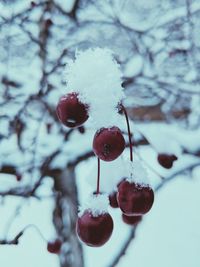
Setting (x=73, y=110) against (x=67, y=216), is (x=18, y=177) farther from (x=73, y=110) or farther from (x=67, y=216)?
(x=73, y=110)

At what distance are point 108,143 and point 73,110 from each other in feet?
0.22

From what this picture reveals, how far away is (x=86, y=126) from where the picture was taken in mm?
1326

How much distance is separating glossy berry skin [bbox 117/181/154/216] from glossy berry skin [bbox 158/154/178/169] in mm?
528

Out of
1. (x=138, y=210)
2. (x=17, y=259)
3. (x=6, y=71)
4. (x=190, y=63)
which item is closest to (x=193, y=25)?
(x=190, y=63)

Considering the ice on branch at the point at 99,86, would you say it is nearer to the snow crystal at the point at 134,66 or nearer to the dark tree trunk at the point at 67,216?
the dark tree trunk at the point at 67,216

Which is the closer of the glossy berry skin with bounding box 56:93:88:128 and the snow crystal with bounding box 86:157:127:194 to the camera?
the glossy berry skin with bounding box 56:93:88:128

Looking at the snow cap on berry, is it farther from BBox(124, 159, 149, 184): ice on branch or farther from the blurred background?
the blurred background

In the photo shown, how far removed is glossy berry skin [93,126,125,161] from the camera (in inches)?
22.8

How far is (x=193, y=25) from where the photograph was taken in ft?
8.02

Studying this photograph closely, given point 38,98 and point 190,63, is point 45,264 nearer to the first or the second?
point 38,98

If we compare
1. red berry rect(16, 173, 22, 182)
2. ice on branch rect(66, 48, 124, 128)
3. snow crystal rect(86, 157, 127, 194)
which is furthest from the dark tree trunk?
ice on branch rect(66, 48, 124, 128)

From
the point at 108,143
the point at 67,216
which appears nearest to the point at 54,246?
the point at 67,216

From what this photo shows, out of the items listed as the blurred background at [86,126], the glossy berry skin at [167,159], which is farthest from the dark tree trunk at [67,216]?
the glossy berry skin at [167,159]

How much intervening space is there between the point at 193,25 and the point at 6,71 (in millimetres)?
1179
